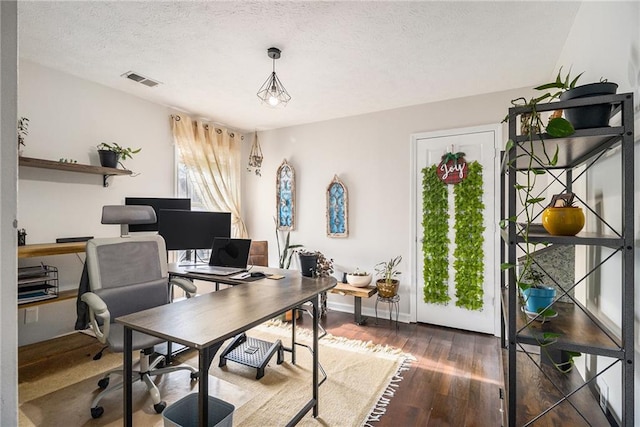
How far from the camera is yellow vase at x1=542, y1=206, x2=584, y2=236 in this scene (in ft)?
4.13

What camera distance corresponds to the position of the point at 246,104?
371 cm

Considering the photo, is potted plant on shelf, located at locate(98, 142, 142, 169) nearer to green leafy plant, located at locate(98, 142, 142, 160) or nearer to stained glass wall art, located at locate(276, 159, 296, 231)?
green leafy plant, located at locate(98, 142, 142, 160)

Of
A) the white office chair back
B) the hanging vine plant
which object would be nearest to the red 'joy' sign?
the hanging vine plant

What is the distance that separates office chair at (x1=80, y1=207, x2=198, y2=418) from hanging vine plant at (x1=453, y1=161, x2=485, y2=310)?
9.06 ft

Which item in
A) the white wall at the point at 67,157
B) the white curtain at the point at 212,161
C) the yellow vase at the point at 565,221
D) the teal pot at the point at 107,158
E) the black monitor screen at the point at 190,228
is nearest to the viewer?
the yellow vase at the point at 565,221

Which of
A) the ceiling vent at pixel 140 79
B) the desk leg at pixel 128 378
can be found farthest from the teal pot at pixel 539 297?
the ceiling vent at pixel 140 79

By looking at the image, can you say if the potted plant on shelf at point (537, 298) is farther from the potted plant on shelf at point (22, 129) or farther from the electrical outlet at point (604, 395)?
the potted plant on shelf at point (22, 129)

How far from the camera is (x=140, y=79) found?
3.04 meters

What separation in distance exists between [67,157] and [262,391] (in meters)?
2.82

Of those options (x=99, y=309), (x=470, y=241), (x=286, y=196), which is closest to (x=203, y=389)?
(x=99, y=309)

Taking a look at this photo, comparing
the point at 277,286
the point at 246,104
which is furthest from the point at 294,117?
the point at 277,286

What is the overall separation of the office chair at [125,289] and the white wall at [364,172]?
7.33 feet

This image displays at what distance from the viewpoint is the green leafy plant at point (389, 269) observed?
148 inches

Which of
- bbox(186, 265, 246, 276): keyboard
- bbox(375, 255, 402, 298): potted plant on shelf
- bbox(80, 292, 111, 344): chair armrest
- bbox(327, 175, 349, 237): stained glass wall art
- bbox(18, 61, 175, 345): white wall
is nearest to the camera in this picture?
bbox(80, 292, 111, 344): chair armrest
